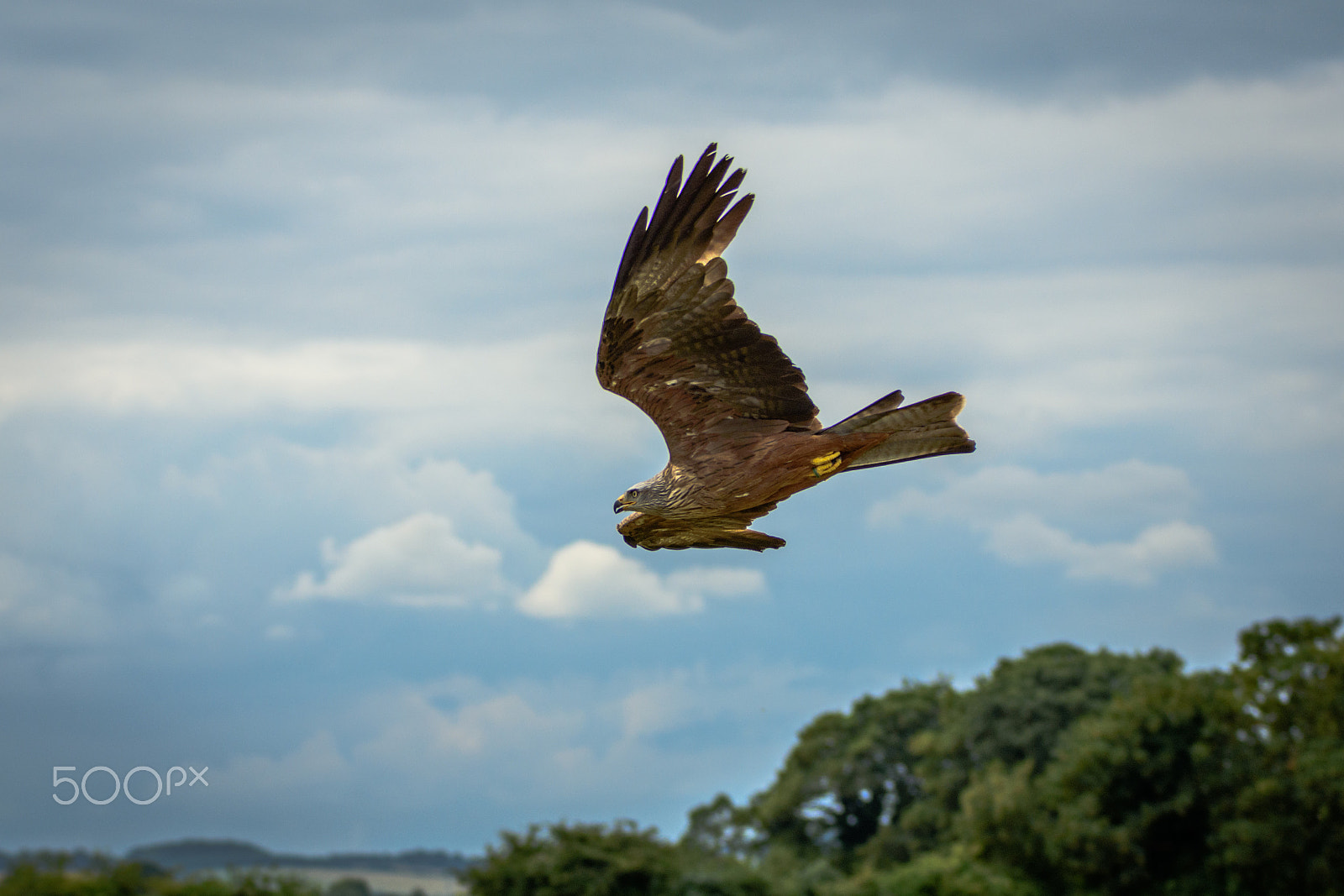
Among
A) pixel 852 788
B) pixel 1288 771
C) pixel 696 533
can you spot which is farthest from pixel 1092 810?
pixel 696 533

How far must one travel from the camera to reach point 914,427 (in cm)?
857

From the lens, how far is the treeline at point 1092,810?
101 feet

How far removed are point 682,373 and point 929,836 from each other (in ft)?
143

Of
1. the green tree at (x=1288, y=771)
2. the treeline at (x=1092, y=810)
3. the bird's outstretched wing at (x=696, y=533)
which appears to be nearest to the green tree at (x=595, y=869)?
the treeline at (x=1092, y=810)

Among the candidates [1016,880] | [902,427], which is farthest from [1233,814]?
[902,427]

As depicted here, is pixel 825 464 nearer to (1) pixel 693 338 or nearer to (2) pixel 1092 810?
(1) pixel 693 338

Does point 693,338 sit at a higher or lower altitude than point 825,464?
higher

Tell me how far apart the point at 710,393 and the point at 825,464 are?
0.91 metres

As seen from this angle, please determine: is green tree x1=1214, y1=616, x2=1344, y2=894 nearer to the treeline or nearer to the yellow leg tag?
the treeline

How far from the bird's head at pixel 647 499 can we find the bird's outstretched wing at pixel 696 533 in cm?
5

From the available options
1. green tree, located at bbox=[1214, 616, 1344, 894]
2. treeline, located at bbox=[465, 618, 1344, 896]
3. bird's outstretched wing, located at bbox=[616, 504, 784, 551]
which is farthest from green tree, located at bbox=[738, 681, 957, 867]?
bird's outstretched wing, located at bbox=[616, 504, 784, 551]

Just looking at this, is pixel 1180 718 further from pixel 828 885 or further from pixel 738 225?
pixel 738 225

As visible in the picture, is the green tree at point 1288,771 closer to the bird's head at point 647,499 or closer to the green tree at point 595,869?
the green tree at point 595,869

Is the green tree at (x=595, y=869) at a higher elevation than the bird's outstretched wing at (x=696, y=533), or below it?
below
